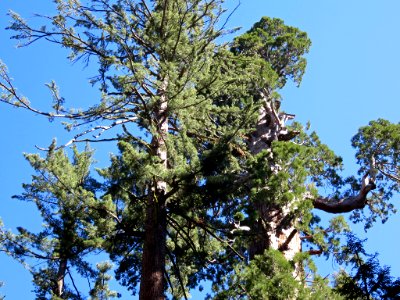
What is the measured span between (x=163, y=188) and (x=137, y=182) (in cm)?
61

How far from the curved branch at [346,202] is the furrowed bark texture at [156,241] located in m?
5.93

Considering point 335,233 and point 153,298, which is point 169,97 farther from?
point 335,233

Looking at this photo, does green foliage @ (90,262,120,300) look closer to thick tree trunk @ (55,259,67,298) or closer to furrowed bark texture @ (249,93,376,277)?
thick tree trunk @ (55,259,67,298)

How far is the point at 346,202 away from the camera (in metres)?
13.2

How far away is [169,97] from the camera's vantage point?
845 centimetres

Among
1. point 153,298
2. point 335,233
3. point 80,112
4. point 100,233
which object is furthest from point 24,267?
point 335,233

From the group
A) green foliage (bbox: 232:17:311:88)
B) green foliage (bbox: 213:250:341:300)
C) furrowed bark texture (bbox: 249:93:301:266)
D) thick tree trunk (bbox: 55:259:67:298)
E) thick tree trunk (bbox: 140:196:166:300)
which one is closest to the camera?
thick tree trunk (bbox: 140:196:166:300)

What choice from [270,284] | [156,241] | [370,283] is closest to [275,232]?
[270,284]

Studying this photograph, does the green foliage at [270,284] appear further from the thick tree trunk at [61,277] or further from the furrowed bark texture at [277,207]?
the thick tree trunk at [61,277]

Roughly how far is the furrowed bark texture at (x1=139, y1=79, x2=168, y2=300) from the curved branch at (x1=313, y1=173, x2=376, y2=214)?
593cm

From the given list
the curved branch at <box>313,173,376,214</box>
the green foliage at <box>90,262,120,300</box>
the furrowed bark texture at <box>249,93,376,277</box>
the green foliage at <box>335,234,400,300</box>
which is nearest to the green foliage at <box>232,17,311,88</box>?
the furrowed bark texture at <box>249,93,376,277</box>

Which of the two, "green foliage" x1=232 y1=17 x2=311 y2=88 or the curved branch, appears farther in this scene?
"green foliage" x1=232 y1=17 x2=311 y2=88

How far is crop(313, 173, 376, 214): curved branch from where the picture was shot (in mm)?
13133

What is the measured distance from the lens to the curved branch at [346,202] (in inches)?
517
